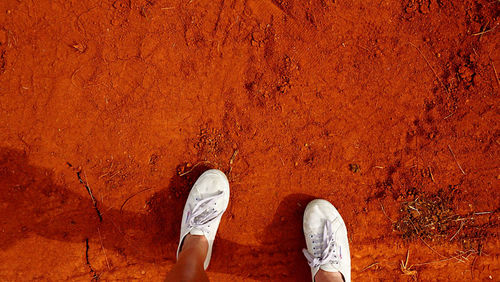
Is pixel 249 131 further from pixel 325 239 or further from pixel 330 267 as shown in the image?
pixel 330 267

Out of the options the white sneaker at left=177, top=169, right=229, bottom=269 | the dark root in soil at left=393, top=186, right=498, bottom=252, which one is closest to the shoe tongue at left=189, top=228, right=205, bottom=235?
the white sneaker at left=177, top=169, right=229, bottom=269

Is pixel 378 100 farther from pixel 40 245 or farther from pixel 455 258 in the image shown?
pixel 40 245

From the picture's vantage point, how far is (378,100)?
242 centimetres

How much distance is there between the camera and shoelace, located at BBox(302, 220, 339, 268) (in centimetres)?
236

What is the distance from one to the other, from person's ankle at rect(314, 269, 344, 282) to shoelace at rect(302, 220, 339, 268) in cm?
9

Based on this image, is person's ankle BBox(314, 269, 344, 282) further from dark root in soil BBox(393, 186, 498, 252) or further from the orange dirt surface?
dark root in soil BBox(393, 186, 498, 252)

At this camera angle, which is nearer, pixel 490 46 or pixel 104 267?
pixel 490 46

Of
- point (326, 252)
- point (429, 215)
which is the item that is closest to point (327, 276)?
point (326, 252)

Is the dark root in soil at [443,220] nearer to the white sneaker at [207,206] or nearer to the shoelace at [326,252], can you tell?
the shoelace at [326,252]

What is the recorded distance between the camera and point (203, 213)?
240 centimetres

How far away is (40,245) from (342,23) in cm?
350

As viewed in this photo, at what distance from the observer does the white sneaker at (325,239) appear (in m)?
2.38

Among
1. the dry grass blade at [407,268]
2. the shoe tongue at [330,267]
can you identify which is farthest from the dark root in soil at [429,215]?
the shoe tongue at [330,267]

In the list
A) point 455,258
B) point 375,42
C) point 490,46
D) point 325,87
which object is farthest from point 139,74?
point 455,258
